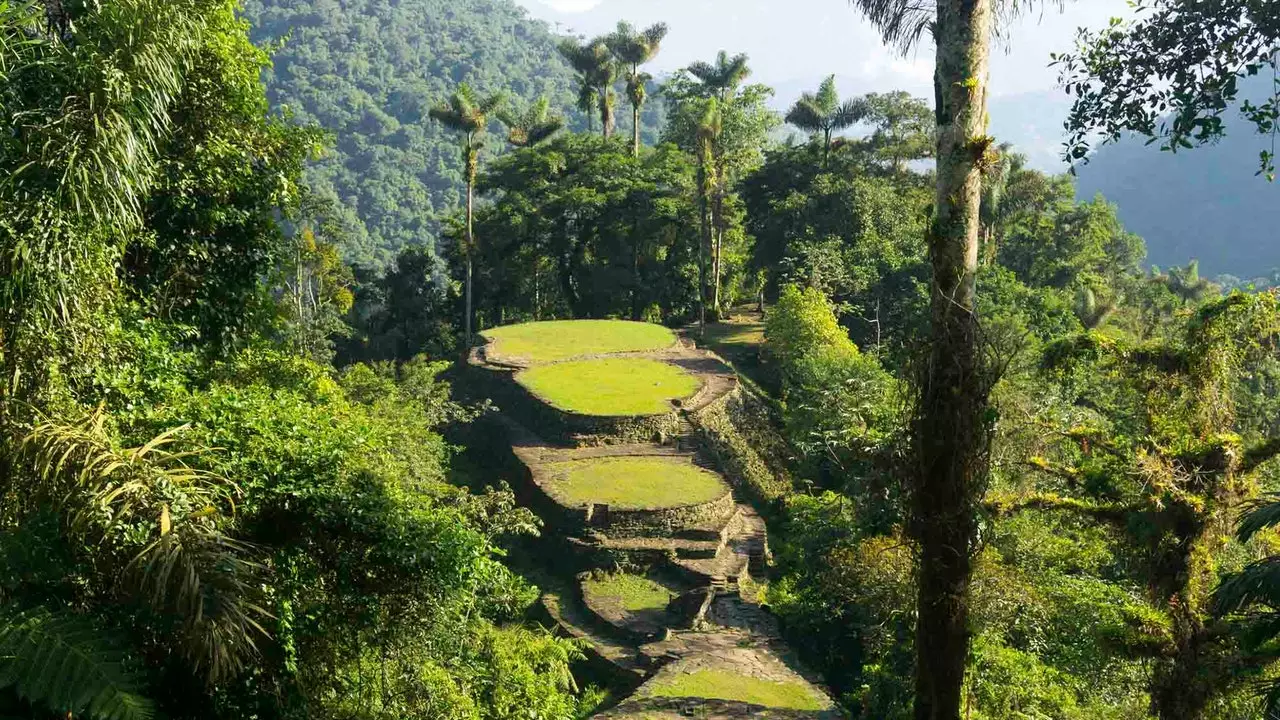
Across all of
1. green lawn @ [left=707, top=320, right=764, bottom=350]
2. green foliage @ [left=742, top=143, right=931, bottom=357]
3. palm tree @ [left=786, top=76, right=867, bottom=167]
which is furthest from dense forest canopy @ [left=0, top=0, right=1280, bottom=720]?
palm tree @ [left=786, top=76, right=867, bottom=167]

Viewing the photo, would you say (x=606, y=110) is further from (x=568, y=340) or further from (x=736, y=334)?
(x=568, y=340)

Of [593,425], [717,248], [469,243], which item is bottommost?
[593,425]

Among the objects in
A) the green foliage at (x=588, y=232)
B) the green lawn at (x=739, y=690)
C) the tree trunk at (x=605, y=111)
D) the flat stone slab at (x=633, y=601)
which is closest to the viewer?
the green lawn at (x=739, y=690)

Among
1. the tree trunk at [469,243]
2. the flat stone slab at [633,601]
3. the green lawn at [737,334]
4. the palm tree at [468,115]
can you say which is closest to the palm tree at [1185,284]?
the green lawn at [737,334]

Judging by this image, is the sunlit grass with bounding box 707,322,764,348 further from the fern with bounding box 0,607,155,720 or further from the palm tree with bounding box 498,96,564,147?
the fern with bounding box 0,607,155,720

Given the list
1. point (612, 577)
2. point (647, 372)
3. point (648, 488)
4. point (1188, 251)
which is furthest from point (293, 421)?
point (1188, 251)

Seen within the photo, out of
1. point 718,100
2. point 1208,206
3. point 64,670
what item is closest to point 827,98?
point 718,100

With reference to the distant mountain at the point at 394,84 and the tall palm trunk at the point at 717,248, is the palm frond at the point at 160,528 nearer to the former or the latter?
the tall palm trunk at the point at 717,248

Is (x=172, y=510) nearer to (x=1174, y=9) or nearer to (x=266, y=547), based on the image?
(x=266, y=547)
